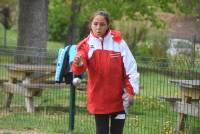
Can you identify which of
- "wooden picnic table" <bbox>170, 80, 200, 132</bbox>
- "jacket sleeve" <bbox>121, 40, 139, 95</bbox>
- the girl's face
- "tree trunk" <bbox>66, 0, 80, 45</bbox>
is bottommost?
"wooden picnic table" <bbox>170, 80, 200, 132</bbox>

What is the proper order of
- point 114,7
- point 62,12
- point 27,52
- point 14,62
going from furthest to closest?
point 62,12 < point 114,7 < point 14,62 < point 27,52

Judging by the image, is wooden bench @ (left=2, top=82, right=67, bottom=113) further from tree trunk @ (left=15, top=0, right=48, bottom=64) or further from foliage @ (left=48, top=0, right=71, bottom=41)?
foliage @ (left=48, top=0, right=71, bottom=41)

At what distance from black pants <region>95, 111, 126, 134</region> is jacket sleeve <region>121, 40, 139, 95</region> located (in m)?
0.31

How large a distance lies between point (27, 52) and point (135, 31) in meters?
18.8

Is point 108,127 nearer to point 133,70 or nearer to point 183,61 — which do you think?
point 133,70

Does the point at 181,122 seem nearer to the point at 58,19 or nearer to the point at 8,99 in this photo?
the point at 8,99

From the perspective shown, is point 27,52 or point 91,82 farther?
point 27,52

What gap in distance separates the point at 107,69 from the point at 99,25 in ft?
1.50

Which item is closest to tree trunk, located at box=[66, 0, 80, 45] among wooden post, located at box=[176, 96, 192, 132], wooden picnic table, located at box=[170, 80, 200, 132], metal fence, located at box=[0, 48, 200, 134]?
metal fence, located at box=[0, 48, 200, 134]

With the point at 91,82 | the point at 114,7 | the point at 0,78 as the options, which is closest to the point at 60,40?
the point at 114,7

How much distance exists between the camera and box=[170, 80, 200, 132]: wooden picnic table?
900cm

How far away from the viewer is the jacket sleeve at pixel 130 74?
20.4ft

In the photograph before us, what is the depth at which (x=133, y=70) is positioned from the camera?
6293 mm

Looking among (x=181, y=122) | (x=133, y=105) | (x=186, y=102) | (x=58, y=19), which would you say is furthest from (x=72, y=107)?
(x=58, y=19)
